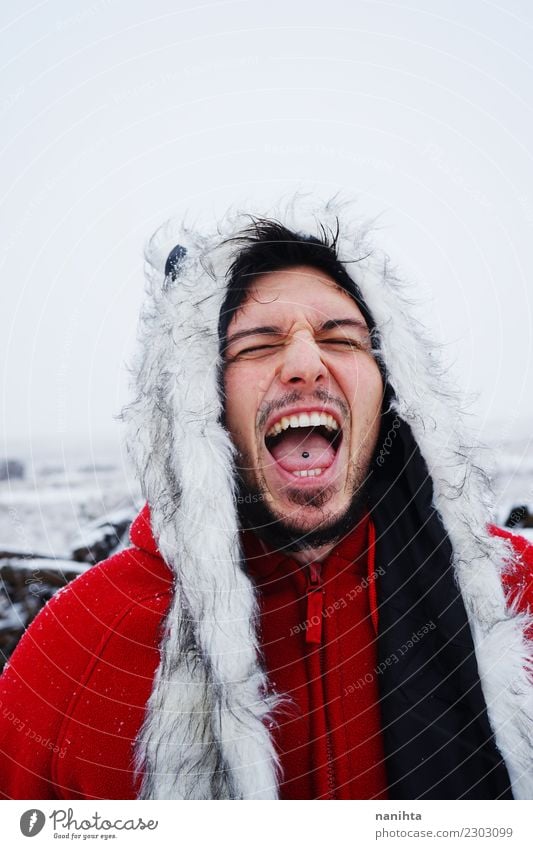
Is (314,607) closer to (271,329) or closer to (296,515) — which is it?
(296,515)

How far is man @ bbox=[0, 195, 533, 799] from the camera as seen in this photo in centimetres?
68

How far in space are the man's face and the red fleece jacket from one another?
0.08m

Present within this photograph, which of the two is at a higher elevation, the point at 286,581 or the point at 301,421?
the point at 301,421

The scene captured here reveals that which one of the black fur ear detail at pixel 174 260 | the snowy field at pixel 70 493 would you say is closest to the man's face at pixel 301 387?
the black fur ear detail at pixel 174 260

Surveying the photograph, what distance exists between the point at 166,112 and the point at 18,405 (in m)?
0.52

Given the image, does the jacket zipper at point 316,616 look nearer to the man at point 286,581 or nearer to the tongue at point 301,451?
the man at point 286,581

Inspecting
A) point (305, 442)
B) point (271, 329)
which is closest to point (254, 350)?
point (271, 329)

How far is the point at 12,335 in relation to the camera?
88cm

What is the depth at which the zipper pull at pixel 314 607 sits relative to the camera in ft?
2.32

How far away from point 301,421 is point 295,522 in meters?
0.14

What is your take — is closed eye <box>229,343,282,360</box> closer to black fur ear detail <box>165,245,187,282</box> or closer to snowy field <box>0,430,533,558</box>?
black fur ear detail <box>165,245,187,282</box>

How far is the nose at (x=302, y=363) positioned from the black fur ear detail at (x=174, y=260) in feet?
0.62

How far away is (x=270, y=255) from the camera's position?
0.77 meters

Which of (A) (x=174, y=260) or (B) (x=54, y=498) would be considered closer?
(A) (x=174, y=260)
